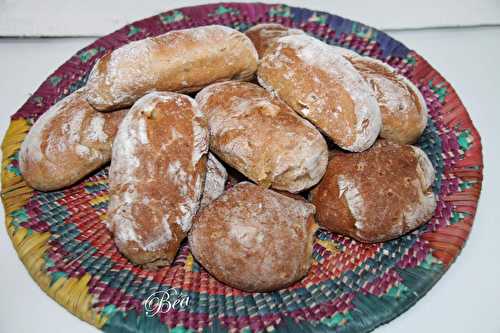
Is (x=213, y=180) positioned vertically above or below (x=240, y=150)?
below

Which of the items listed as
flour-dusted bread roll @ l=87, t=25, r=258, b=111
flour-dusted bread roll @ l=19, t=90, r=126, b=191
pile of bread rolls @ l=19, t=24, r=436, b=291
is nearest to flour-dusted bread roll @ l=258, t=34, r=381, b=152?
pile of bread rolls @ l=19, t=24, r=436, b=291

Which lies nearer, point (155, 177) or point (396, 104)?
point (155, 177)

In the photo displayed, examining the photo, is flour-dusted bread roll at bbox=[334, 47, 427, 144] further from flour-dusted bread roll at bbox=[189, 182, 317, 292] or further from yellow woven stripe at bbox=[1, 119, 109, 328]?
yellow woven stripe at bbox=[1, 119, 109, 328]

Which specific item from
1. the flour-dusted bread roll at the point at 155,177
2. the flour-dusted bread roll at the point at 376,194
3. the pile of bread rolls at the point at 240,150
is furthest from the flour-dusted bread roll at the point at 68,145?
the flour-dusted bread roll at the point at 376,194

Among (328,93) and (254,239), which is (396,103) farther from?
(254,239)

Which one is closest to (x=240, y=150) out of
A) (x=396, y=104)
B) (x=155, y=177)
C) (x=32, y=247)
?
(x=155, y=177)

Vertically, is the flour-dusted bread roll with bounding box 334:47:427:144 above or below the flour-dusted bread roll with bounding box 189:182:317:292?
above

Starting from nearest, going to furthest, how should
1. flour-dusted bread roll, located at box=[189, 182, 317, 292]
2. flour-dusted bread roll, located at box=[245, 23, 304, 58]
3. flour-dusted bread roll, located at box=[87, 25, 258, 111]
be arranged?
flour-dusted bread roll, located at box=[189, 182, 317, 292], flour-dusted bread roll, located at box=[87, 25, 258, 111], flour-dusted bread roll, located at box=[245, 23, 304, 58]
